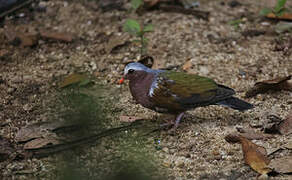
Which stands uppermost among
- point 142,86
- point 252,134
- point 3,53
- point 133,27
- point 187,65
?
point 133,27

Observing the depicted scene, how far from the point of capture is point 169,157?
4.14 metres

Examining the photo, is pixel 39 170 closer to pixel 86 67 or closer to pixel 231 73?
pixel 86 67

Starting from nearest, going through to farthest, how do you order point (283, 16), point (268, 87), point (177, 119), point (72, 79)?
point (177, 119)
point (268, 87)
point (72, 79)
point (283, 16)

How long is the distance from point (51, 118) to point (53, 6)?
111 inches

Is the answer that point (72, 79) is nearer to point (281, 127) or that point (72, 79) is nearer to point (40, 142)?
point (40, 142)

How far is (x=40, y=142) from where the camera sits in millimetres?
4316

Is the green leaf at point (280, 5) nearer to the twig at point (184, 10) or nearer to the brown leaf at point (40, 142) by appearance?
the twig at point (184, 10)

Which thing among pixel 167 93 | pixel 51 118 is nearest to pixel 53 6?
pixel 51 118

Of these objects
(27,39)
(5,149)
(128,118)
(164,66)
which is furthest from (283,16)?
(5,149)

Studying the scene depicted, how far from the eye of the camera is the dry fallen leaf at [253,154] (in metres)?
3.81

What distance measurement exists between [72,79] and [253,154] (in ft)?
8.01

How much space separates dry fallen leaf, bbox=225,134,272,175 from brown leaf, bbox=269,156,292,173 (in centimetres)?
6

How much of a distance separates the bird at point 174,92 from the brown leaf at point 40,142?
93cm

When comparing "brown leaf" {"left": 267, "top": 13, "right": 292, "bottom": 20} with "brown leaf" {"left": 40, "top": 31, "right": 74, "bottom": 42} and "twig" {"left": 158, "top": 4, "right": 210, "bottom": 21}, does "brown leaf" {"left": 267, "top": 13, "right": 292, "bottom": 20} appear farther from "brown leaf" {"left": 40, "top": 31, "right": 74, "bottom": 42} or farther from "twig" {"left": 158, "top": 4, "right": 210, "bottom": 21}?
"brown leaf" {"left": 40, "top": 31, "right": 74, "bottom": 42}
